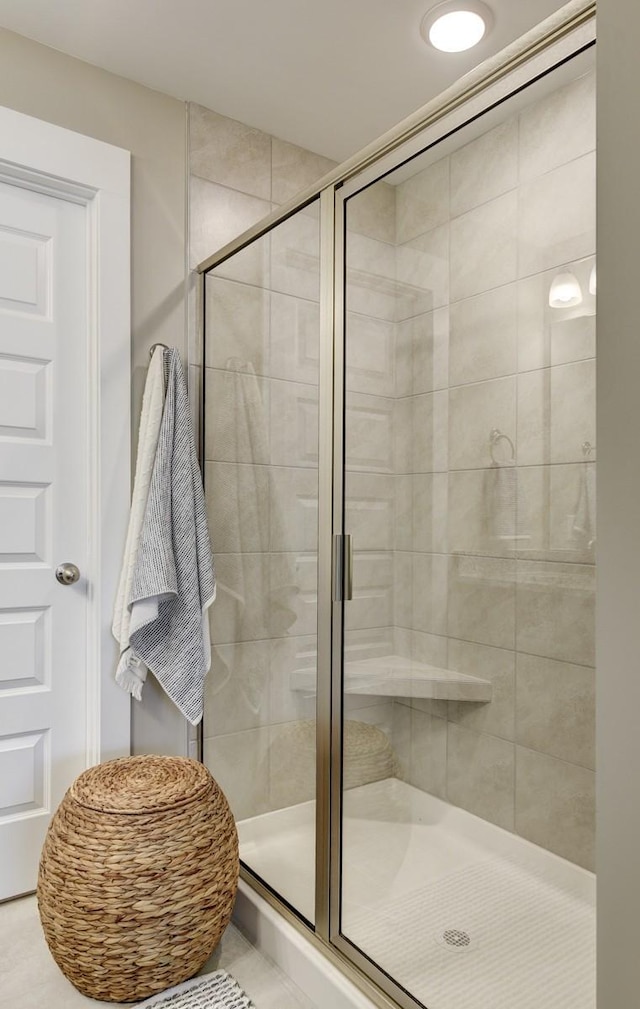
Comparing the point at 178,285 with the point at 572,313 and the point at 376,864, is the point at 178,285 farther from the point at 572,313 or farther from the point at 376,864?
the point at 376,864

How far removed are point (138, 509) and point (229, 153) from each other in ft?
3.91

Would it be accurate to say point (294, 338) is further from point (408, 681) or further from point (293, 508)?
point (408, 681)

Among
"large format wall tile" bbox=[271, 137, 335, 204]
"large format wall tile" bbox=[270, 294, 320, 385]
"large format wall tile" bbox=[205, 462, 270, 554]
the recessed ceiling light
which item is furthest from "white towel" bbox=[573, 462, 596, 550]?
"large format wall tile" bbox=[271, 137, 335, 204]

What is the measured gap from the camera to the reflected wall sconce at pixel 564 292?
3.44ft

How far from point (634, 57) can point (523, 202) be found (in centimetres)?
92

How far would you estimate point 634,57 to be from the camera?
29 centimetres

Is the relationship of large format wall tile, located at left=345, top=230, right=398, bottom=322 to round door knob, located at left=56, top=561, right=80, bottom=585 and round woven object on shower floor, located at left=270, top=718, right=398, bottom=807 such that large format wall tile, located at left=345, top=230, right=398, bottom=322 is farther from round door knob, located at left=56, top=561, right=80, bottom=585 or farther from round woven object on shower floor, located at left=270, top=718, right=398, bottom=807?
round door knob, located at left=56, top=561, right=80, bottom=585

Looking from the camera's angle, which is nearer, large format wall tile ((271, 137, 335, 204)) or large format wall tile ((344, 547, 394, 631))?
large format wall tile ((344, 547, 394, 631))

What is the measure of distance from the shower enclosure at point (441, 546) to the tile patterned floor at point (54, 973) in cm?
A: 14

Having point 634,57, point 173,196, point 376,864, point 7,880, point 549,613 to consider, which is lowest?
point 7,880

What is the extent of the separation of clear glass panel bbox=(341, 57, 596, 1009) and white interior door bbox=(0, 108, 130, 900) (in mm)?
791

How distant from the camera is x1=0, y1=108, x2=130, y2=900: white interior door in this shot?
1.84 metres

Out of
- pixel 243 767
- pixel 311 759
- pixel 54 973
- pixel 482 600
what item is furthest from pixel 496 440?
pixel 54 973

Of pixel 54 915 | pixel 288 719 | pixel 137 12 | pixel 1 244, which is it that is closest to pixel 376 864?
pixel 288 719
